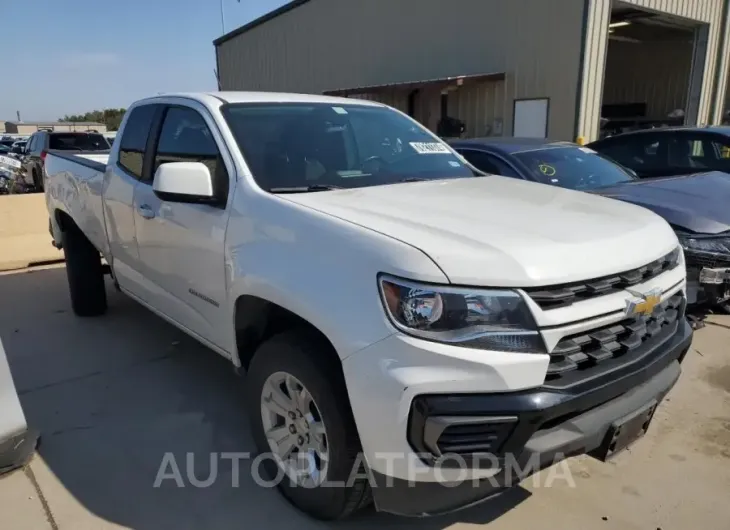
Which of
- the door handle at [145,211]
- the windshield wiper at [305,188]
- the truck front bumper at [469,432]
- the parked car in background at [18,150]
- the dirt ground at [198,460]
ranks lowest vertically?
the dirt ground at [198,460]

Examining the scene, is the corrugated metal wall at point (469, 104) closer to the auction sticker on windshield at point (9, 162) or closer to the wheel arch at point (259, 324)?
the auction sticker on windshield at point (9, 162)

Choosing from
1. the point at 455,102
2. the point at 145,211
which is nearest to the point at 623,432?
the point at 145,211

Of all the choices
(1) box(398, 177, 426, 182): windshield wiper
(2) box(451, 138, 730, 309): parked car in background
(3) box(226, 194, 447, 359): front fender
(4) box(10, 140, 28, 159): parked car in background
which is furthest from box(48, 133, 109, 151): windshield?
(3) box(226, 194, 447, 359): front fender

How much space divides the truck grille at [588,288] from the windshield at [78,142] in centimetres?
1447

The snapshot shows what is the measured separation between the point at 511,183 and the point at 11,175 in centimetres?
1413

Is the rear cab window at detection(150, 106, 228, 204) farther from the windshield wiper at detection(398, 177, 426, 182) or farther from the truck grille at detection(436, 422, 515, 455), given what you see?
the truck grille at detection(436, 422, 515, 455)

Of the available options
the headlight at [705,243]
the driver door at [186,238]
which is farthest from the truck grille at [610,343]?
the headlight at [705,243]

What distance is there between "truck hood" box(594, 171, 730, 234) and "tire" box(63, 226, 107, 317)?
4451mm

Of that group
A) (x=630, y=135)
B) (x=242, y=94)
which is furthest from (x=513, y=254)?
(x=630, y=135)

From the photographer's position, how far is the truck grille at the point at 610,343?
1.97 m

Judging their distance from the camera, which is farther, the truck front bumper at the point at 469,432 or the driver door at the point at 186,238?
the driver door at the point at 186,238

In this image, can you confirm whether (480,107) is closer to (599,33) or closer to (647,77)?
(599,33)

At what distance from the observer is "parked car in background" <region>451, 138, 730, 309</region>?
13.4 feet

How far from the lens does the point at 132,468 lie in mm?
2975
